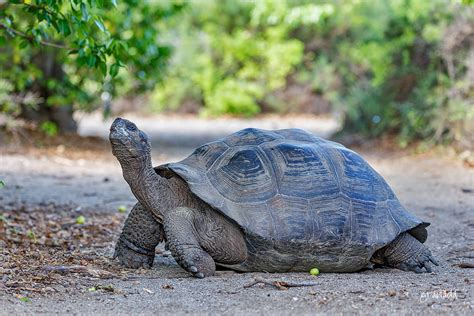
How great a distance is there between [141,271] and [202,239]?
0.51m

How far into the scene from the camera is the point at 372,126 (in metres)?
15.0

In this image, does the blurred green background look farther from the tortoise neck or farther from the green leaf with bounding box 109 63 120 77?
the tortoise neck

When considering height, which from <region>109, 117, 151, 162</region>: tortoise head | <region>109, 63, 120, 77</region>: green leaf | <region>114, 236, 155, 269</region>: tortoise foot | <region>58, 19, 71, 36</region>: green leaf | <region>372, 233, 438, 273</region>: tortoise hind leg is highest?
<region>58, 19, 71, 36</region>: green leaf

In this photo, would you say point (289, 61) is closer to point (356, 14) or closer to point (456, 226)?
point (356, 14)

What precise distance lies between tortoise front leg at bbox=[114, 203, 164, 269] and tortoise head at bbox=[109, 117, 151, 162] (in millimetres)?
424

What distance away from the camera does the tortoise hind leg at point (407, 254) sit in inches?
213

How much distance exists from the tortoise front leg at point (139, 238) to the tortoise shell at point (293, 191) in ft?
1.19

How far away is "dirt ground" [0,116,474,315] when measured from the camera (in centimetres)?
421

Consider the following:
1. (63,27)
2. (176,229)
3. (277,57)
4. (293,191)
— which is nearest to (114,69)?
(63,27)

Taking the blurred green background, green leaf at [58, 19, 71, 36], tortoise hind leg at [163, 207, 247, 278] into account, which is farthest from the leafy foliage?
tortoise hind leg at [163, 207, 247, 278]

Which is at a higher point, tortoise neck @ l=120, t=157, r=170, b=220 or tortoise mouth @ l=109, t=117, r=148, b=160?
tortoise mouth @ l=109, t=117, r=148, b=160

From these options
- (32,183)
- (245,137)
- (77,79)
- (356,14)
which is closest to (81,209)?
(32,183)

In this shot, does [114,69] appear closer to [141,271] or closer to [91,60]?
[91,60]

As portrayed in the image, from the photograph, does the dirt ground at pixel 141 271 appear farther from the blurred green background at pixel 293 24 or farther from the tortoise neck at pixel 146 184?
the blurred green background at pixel 293 24
